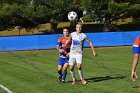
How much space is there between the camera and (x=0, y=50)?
37656 millimetres

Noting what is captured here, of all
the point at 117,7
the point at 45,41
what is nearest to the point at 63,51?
the point at 45,41

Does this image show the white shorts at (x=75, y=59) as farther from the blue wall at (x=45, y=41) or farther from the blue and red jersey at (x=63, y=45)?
the blue wall at (x=45, y=41)

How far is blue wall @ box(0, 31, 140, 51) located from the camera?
124ft

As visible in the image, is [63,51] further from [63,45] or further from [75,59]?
[75,59]

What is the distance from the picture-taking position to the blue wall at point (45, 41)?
3791 cm

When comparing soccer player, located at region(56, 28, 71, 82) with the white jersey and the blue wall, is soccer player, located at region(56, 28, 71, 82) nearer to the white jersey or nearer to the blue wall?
the white jersey

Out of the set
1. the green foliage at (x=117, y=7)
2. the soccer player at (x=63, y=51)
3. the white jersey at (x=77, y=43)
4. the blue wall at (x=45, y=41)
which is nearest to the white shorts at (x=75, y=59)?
the white jersey at (x=77, y=43)

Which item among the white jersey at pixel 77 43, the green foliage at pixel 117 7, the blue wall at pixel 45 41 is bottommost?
the blue wall at pixel 45 41

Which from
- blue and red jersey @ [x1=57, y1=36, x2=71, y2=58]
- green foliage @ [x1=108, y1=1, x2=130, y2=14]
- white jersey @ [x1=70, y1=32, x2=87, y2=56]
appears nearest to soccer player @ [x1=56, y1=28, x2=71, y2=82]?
blue and red jersey @ [x1=57, y1=36, x2=71, y2=58]

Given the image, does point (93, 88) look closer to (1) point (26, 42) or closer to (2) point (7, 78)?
(2) point (7, 78)

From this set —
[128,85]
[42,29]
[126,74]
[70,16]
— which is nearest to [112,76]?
[126,74]

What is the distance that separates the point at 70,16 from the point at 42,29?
44.6 m

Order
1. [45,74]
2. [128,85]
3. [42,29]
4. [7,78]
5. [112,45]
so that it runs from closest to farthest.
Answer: [128,85] → [7,78] → [45,74] → [112,45] → [42,29]

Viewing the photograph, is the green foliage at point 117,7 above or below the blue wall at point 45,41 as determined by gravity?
above
